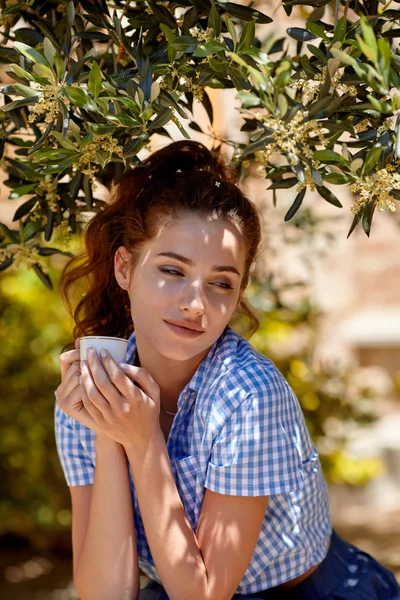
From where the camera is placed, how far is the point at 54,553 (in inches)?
168

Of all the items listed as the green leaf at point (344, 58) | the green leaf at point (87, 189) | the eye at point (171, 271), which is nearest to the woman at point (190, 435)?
the eye at point (171, 271)

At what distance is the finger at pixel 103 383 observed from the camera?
1.96 m

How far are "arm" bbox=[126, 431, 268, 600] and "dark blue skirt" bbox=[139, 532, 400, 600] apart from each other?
23 centimetres

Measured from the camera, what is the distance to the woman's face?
80.6 inches

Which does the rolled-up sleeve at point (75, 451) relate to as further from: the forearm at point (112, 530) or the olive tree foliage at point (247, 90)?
the olive tree foliage at point (247, 90)

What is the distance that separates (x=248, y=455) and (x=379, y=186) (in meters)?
0.75

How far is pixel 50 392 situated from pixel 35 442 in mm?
248

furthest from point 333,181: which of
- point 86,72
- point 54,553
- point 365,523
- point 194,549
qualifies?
point 365,523

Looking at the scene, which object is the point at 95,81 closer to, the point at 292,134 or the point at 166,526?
the point at 292,134

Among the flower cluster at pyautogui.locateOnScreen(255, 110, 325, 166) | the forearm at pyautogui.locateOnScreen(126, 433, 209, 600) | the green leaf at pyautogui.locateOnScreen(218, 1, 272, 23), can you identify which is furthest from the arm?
the green leaf at pyautogui.locateOnScreen(218, 1, 272, 23)

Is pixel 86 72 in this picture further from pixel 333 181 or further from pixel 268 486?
pixel 268 486

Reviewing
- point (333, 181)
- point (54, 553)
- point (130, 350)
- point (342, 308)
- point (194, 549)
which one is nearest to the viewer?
point (333, 181)

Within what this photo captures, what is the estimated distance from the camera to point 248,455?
2.00m

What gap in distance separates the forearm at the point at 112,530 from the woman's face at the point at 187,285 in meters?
A: 0.31
